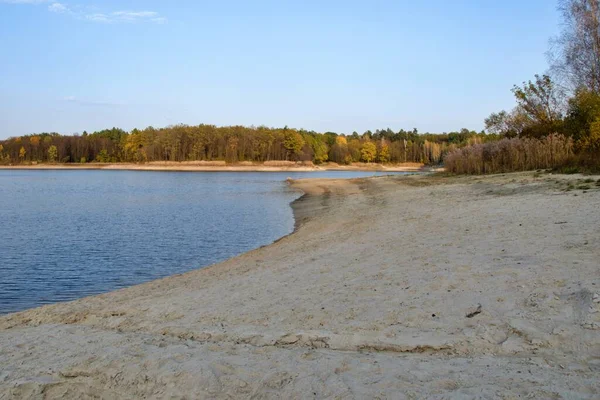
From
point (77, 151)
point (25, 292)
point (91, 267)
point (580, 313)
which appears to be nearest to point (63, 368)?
point (580, 313)

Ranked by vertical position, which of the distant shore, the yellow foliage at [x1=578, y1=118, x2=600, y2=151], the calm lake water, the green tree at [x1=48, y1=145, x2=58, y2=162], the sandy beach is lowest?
the calm lake water

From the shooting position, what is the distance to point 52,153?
457 ft

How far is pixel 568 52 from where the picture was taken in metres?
27.0

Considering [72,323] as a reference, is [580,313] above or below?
above

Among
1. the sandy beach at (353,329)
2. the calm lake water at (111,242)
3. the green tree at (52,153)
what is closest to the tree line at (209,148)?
the green tree at (52,153)

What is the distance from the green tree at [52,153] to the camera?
13839cm

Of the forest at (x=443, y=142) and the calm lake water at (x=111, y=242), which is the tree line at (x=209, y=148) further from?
the calm lake water at (x=111, y=242)

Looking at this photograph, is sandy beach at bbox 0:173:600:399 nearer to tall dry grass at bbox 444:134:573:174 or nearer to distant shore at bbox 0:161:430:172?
Result: tall dry grass at bbox 444:134:573:174

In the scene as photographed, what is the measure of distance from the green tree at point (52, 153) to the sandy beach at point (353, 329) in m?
145

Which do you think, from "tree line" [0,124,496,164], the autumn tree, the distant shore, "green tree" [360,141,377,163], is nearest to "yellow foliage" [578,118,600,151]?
the distant shore

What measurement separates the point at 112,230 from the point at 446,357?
1807cm

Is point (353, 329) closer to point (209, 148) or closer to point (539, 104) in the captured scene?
point (539, 104)

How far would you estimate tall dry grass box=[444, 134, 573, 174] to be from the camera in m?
25.4

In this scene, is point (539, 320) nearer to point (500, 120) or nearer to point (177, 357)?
point (177, 357)
